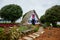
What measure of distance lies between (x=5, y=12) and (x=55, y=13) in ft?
25.5

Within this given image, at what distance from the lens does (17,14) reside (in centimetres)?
2603

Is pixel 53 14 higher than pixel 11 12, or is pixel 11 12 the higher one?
pixel 11 12

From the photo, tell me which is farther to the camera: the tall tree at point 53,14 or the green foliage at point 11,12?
the green foliage at point 11,12

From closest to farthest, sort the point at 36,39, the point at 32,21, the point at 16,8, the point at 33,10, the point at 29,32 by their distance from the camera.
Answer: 1. the point at 36,39
2. the point at 29,32
3. the point at 33,10
4. the point at 32,21
5. the point at 16,8

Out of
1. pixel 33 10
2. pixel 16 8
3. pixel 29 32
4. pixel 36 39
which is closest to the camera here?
pixel 36 39

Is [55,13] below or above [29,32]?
above

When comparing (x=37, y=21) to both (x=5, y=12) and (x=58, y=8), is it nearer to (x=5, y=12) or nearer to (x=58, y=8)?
(x=58, y=8)

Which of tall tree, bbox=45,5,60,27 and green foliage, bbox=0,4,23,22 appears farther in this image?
green foliage, bbox=0,4,23,22

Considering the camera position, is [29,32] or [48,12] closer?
[29,32]

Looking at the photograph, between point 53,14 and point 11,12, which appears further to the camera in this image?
point 11,12

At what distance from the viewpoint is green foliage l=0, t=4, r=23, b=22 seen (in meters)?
25.1

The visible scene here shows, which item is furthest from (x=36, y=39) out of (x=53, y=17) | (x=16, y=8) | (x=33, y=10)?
(x=16, y=8)

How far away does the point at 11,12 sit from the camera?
2547 cm

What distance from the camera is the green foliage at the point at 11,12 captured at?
25109 millimetres
